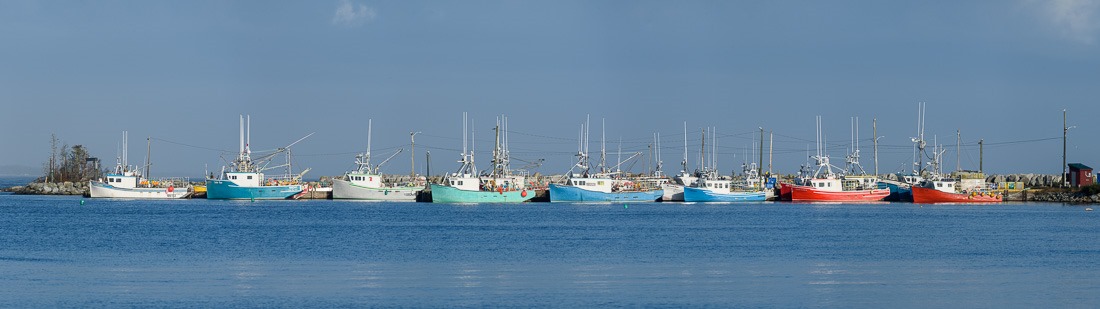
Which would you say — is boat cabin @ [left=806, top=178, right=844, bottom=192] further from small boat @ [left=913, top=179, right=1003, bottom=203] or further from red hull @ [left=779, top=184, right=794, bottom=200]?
small boat @ [left=913, top=179, right=1003, bottom=203]

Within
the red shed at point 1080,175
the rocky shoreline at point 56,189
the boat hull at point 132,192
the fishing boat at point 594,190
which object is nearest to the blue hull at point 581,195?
the fishing boat at point 594,190

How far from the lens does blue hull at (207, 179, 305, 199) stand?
112 meters

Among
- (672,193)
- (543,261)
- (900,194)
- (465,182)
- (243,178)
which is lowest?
(543,261)

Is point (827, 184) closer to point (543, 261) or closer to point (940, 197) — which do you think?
point (940, 197)

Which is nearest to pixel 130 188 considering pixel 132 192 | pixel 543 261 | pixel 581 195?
pixel 132 192

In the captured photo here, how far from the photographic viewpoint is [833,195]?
114 m

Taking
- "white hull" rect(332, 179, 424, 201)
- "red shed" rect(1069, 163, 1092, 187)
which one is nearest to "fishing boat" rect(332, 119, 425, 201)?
"white hull" rect(332, 179, 424, 201)

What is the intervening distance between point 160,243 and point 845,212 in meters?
53.6

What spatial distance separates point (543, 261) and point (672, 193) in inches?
3002

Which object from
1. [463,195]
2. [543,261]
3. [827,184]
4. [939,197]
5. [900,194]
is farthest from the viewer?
[900,194]

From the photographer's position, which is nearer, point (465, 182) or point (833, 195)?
point (465, 182)

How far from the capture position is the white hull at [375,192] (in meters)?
Result: 114

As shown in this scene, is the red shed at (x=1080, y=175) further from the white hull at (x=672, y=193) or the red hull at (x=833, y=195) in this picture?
the white hull at (x=672, y=193)

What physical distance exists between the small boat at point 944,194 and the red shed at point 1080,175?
24.0ft
